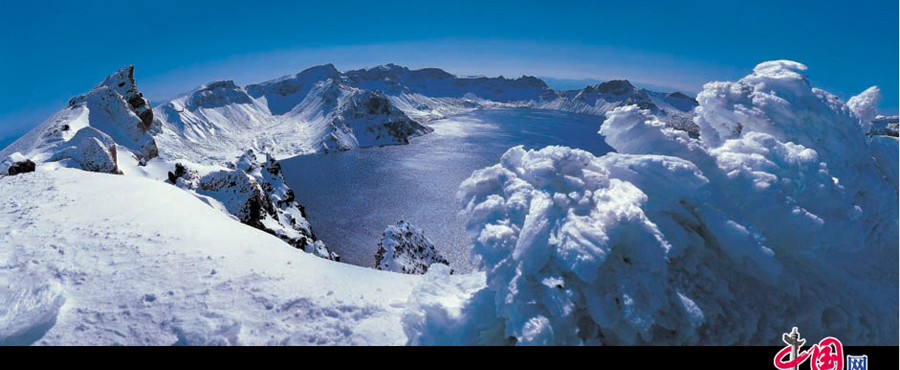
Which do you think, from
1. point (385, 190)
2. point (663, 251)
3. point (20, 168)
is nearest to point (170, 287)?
point (663, 251)

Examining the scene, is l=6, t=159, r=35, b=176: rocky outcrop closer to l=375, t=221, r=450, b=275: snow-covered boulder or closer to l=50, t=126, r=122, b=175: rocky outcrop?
l=50, t=126, r=122, b=175: rocky outcrop

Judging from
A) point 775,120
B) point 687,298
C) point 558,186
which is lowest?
point 687,298

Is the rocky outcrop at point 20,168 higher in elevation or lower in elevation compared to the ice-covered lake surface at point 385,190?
higher

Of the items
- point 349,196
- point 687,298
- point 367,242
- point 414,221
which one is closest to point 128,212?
point 687,298

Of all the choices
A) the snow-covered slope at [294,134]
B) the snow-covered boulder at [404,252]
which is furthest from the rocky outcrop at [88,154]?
the snow-covered slope at [294,134]

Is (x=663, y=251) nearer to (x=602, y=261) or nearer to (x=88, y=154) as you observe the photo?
(x=602, y=261)

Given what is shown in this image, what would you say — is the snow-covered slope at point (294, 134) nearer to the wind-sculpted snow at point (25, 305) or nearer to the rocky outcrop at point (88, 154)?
the rocky outcrop at point (88, 154)
